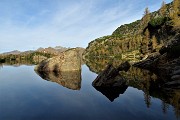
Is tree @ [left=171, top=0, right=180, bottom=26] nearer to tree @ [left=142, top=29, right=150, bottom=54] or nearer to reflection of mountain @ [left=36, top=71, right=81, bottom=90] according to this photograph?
tree @ [left=142, top=29, right=150, bottom=54]

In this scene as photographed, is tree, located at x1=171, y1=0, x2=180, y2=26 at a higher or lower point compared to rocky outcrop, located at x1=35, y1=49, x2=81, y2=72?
higher

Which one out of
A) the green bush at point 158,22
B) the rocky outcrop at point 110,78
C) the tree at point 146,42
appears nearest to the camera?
the rocky outcrop at point 110,78

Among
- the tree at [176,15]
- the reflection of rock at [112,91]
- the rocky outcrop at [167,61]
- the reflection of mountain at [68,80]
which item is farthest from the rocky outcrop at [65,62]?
the tree at [176,15]

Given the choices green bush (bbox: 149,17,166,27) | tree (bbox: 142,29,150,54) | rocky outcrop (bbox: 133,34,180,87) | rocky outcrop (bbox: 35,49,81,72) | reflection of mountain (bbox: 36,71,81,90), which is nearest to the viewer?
reflection of mountain (bbox: 36,71,81,90)

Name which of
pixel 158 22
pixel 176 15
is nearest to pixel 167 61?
pixel 176 15

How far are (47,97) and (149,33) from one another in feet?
340

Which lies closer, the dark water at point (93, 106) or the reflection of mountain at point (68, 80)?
the dark water at point (93, 106)

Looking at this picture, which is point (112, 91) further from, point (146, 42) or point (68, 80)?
point (146, 42)

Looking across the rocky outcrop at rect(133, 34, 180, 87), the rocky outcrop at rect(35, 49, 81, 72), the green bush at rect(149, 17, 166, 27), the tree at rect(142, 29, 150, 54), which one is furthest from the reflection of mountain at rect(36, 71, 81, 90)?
the green bush at rect(149, 17, 166, 27)

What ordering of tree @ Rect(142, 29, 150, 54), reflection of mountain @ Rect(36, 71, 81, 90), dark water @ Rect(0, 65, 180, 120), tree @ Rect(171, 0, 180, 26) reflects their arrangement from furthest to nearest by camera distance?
tree @ Rect(142, 29, 150, 54)
tree @ Rect(171, 0, 180, 26)
reflection of mountain @ Rect(36, 71, 81, 90)
dark water @ Rect(0, 65, 180, 120)

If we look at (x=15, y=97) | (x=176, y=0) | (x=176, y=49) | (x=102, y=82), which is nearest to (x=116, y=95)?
(x=102, y=82)

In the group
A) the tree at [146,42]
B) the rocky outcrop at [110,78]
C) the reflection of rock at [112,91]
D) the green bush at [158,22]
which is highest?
the green bush at [158,22]

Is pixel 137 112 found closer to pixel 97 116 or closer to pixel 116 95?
pixel 97 116

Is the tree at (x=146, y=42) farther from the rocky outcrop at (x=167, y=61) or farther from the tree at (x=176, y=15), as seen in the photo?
the rocky outcrop at (x=167, y=61)
